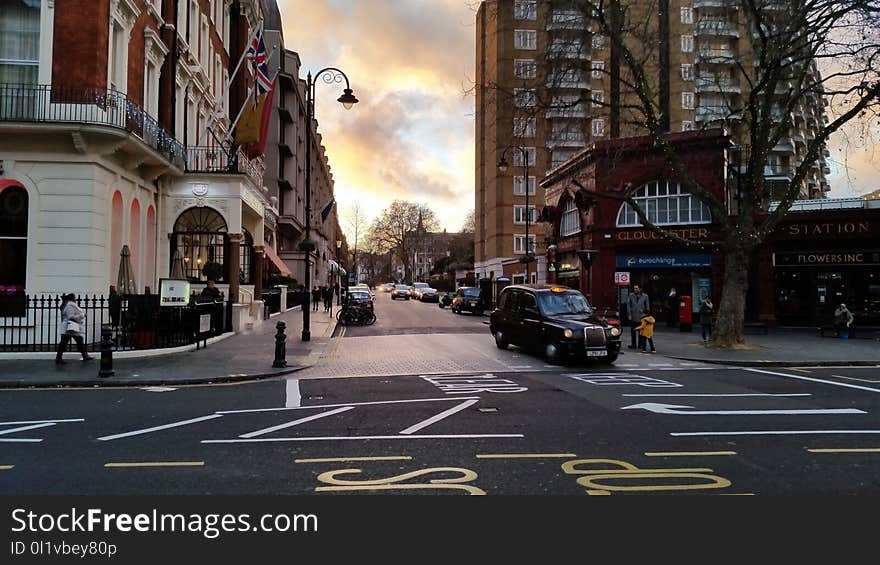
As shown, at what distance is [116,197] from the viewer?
17.4m

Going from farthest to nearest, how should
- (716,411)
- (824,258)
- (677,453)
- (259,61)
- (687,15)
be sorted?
(687,15)
(824,258)
(259,61)
(716,411)
(677,453)

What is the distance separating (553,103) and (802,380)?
11.4 meters

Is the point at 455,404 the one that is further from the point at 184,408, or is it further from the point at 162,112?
the point at 162,112

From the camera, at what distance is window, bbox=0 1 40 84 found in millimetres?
15695

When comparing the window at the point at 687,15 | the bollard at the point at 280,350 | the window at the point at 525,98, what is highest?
the window at the point at 687,15

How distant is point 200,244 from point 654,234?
71.9 ft

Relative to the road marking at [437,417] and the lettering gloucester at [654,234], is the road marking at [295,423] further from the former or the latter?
the lettering gloucester at [654,234]

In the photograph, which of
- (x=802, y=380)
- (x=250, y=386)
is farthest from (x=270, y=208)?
(x=802, y=380)

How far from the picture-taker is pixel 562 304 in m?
15.5

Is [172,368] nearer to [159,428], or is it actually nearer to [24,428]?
[24,428]

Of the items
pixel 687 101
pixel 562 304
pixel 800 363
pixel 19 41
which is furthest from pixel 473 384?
pixel 687 101

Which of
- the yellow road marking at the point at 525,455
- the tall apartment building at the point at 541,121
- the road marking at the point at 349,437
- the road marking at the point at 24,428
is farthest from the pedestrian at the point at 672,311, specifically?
the road marking at the point at 24,428

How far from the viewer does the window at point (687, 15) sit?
48134 mm

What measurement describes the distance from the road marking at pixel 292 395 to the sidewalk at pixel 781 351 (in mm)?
10966
